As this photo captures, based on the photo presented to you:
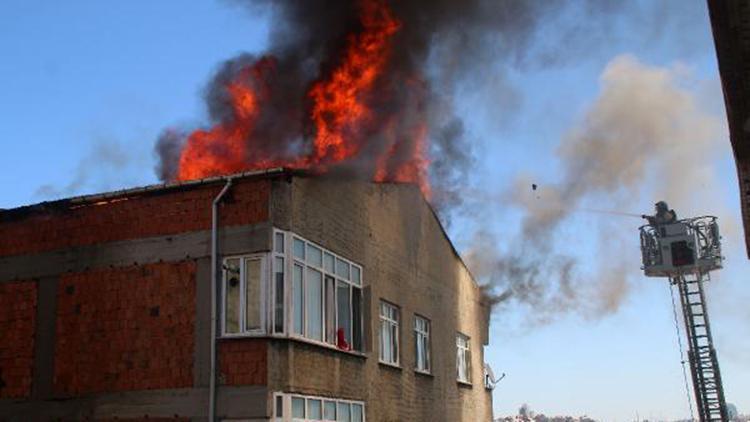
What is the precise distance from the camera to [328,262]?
52.6ft

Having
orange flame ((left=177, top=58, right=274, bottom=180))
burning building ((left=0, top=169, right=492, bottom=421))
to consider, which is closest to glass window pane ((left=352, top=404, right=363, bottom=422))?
burning building ((left=0, top=169, right=492, bottom=421))

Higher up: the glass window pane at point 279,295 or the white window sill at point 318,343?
the glass window pane at point 279,295

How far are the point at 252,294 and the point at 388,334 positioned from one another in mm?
5469

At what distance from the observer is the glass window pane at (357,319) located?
17.0 meters

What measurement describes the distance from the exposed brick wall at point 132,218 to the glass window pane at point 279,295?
2.74 ft

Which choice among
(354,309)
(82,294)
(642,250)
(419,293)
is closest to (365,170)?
(354,309)

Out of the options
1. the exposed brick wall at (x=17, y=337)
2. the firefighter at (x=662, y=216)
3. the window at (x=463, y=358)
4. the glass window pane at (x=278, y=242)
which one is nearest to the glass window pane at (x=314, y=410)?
the glass window pane at (x=278, y=242)

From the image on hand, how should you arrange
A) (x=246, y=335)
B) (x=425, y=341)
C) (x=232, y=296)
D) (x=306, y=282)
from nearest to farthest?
1. (x=246, y=335)
2. (x=232, y=296)
3. (x=306, y=282)
4. (x=425, y=341)

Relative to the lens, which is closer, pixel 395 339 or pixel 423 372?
pixel 395 339

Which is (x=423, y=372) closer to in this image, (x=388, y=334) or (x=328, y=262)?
(x=388, y=334)

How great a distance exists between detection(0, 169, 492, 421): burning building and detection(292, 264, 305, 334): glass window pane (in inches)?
1.6

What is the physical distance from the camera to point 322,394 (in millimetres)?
14938

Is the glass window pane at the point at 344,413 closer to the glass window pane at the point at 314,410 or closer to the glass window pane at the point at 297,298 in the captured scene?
the glass window pane at the point at 314,410

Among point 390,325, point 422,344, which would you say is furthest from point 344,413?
point 422,344
